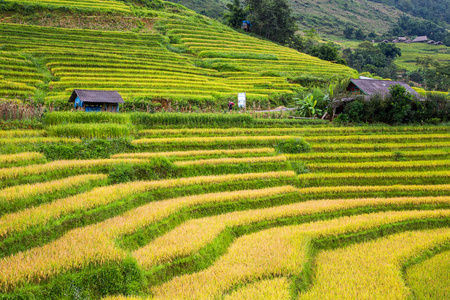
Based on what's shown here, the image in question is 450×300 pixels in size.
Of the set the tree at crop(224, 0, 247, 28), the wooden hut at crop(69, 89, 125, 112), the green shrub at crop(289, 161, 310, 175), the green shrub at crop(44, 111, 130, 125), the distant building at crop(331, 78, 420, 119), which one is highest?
the tree at crop(224, 0, 247, 28)

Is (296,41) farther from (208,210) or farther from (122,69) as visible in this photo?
(208,210)

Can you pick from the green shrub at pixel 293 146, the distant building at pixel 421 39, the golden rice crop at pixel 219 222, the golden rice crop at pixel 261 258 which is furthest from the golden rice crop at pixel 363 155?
the distant building at pixel 421 39

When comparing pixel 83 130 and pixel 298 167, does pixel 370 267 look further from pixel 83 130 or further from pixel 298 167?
pixel 83 130

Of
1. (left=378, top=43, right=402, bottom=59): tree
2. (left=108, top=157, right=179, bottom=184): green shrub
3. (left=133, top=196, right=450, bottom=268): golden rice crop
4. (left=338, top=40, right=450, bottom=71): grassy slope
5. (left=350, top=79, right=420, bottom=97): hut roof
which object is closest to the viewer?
(left=133, top=196, right=450, bottom=268): golden rice crop

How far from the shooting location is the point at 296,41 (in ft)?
213

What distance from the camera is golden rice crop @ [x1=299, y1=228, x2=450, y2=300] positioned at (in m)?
5.71

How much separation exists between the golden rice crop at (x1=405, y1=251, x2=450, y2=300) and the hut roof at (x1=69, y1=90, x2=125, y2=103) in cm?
1611

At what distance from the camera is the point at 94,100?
17.0 meters

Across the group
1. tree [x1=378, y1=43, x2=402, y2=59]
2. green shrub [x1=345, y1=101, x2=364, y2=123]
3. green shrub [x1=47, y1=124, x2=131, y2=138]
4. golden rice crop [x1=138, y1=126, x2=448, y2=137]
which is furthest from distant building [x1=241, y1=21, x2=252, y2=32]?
green shrub [x1=47, y1=124, x2=131, y2=138]

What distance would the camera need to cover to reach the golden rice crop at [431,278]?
6.07m

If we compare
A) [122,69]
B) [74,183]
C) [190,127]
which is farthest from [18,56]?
[74,183]

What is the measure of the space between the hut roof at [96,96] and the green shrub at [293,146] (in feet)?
32.1

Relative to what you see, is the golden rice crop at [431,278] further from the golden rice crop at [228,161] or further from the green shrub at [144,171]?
the green shrub at [144,171]

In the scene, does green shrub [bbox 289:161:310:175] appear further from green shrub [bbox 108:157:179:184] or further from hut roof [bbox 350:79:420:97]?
hut roof [bbox 350:79:420:97]
